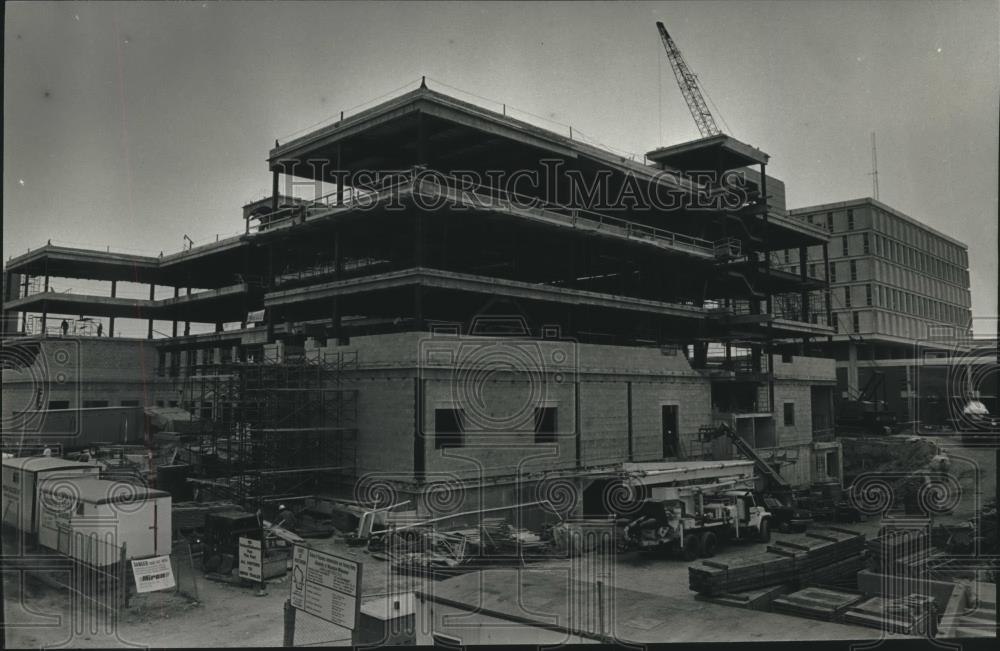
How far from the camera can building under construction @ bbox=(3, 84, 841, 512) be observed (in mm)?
26828

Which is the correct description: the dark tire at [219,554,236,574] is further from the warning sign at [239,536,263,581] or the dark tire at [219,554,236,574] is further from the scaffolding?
the scaffolding

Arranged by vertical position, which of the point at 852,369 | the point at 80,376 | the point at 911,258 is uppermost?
the point at 911,258

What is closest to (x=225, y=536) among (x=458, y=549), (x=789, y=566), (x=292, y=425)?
(x=458, y=549)

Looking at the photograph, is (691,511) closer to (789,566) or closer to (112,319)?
(789,566)

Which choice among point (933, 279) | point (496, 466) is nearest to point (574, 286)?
point (496, 466)

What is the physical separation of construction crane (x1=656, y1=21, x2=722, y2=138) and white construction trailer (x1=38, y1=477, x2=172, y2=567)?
58.9 m

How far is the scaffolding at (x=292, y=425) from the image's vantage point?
26.0m

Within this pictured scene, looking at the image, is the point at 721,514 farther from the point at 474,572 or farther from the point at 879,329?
the point at 879,329

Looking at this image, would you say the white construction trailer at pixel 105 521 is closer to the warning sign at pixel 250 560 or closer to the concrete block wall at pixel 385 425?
the warning sign at pixel 250 560

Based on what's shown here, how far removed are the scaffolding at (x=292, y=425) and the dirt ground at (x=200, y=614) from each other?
20.9 feet

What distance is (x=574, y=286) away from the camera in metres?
33.7

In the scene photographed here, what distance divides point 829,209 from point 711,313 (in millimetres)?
39157

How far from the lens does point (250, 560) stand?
17703 mm

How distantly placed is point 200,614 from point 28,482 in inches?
326
